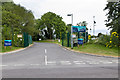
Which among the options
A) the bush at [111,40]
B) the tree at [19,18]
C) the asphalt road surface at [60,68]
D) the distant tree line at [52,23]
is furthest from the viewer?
the distant tree line at [52,23]

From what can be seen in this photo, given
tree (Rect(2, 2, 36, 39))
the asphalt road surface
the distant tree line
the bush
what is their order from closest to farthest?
the asphalt road surface, the bush, tree (Rect(2, 2, 36, 39)), the distant tree line

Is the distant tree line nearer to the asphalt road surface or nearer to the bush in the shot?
the bush

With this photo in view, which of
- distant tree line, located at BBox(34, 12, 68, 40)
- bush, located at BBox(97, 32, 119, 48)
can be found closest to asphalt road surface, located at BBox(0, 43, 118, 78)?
bush, located at BBox(97, 32, 119, 48)

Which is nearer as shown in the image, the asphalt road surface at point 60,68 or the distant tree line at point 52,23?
the asphalt road surface at point 60,68

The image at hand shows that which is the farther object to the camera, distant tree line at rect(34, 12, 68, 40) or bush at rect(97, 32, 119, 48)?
distant tree line at rect(34, 12, 68, 40)

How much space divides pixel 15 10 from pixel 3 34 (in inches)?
653

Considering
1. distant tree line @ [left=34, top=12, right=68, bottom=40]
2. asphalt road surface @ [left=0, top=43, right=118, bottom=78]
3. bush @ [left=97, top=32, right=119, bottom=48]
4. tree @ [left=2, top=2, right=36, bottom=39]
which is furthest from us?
distant tree line @ [left=34, top=12, right=68, bottom=40]

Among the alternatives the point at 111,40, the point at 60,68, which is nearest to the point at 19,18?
the point at 111,40

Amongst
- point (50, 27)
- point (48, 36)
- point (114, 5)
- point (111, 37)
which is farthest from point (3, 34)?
point (48, 36)

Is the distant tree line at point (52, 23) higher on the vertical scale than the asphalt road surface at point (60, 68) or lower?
higher

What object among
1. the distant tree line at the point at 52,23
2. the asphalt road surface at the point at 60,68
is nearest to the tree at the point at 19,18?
the distant tree line at the point at 52,23

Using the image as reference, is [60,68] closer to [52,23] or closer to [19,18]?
[19,18]

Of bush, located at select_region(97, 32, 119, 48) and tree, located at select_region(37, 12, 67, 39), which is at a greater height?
tree, located at select_region(37, 12, 67, 39)

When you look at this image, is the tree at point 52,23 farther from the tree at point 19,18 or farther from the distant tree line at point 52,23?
the tree at point 19,18
